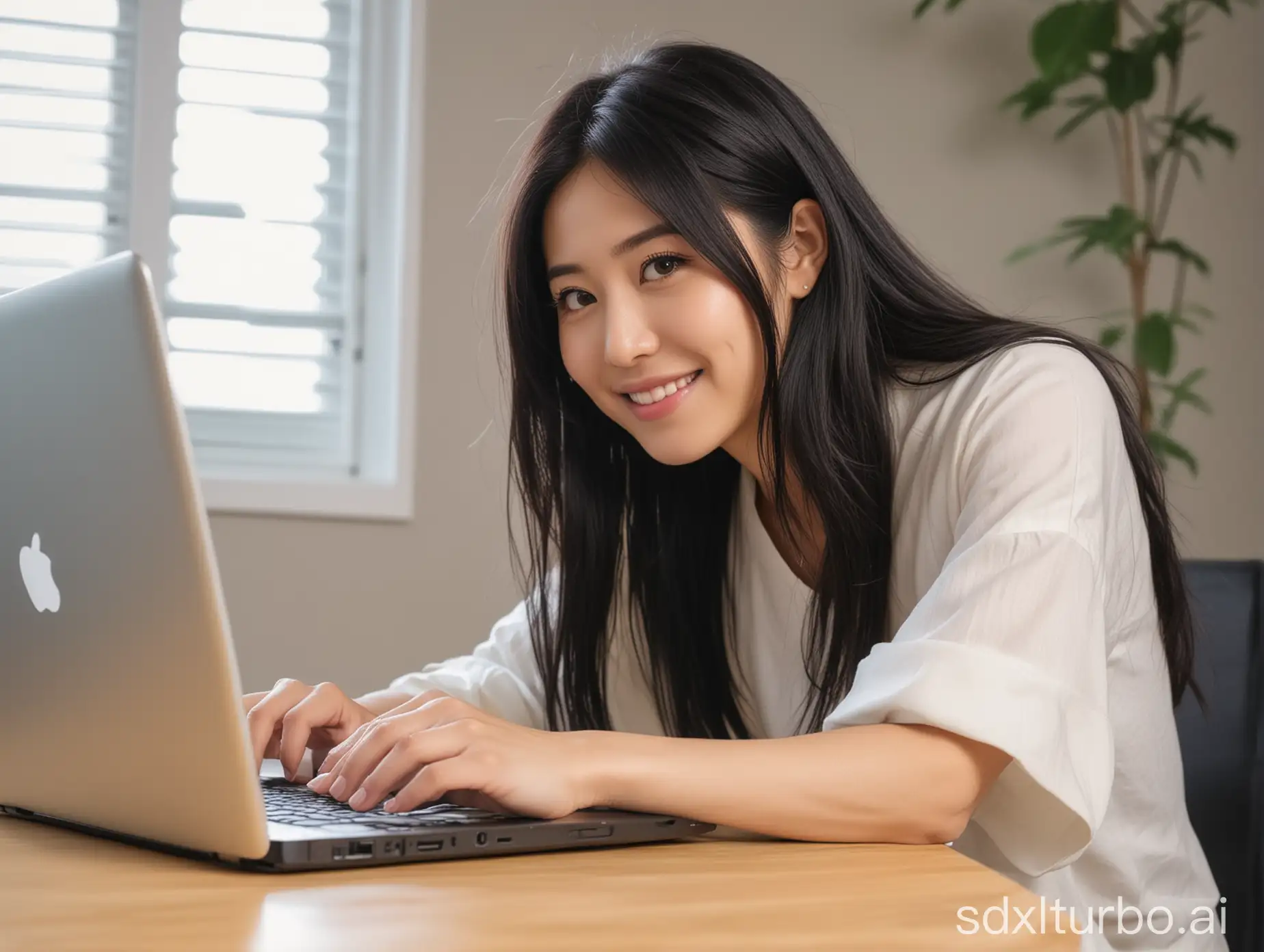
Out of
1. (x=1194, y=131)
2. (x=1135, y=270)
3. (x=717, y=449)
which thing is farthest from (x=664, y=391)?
(x=1194, y=131)

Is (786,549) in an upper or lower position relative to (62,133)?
lower

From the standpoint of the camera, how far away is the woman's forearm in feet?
2.54

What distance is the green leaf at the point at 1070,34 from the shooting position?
259cm

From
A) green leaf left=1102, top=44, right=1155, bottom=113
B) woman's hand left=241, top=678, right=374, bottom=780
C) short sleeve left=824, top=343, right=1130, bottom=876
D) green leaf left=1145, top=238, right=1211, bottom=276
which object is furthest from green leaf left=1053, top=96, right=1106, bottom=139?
woman's hand left=241, top=678, right=374, bottom=780

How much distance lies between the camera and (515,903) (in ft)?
1.96

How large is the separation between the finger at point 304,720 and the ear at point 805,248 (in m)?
0.55

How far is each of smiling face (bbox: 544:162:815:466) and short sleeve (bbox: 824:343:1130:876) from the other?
300mm

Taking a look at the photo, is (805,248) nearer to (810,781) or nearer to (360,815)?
(810,781)

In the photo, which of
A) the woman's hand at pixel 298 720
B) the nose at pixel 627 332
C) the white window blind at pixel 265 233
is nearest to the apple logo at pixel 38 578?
the woman's hand at pixel 298 720

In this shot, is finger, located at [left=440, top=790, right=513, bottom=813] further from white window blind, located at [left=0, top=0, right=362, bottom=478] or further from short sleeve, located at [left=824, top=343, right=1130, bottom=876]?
white window blind, located at [left=0, top=0, right=362, bottom=478]

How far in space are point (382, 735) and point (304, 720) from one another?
0.22 metres

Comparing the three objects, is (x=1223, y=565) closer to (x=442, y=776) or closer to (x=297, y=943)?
(x=442, y=776)

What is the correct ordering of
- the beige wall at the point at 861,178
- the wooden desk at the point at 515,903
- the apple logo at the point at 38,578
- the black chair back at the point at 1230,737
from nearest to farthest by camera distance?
the wooden desk at the point at 515,903 < the apple logo at the point at 38,578 < the black chair back at the point at 1230,737 < the beige wall at the point at 861,178

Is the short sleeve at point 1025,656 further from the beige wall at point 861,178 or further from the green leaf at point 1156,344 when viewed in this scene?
the green leaf at point 1156,344
